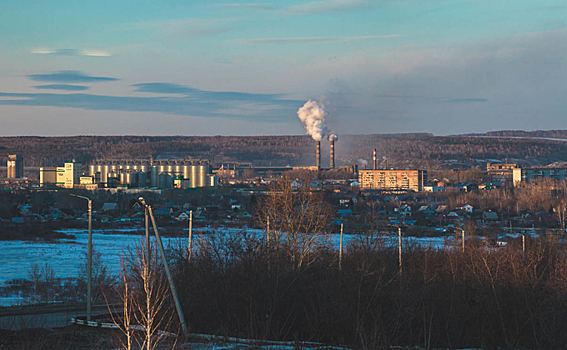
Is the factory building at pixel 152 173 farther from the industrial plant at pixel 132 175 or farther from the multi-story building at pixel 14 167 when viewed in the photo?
the multi-story building at pixel 14 167

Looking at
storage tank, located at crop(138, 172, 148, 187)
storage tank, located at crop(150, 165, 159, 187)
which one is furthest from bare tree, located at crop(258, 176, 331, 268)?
storage tank, located at crop(150, 165, 159, 187)

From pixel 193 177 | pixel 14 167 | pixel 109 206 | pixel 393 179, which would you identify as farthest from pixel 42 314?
pixel 14 167

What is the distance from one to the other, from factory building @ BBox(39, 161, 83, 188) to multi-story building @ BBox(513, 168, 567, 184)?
187 feet

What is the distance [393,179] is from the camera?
99188 mm

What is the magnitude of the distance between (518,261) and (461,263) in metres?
2.00

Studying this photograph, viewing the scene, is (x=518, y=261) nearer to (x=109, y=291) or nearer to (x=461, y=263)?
(x=461, y=263)

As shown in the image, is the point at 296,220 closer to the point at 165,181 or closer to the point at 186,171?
the point at 165,181

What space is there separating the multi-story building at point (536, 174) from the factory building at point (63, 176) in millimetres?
56847

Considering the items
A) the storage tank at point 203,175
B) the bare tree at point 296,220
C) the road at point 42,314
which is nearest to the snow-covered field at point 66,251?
the bare tree at point 296,220

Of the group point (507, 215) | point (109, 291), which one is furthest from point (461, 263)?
point (507, 215)

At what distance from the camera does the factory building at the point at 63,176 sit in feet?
302

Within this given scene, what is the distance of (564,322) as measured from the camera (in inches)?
536

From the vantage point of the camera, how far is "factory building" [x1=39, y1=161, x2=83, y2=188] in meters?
91.9

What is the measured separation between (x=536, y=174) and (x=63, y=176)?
2506 inches
